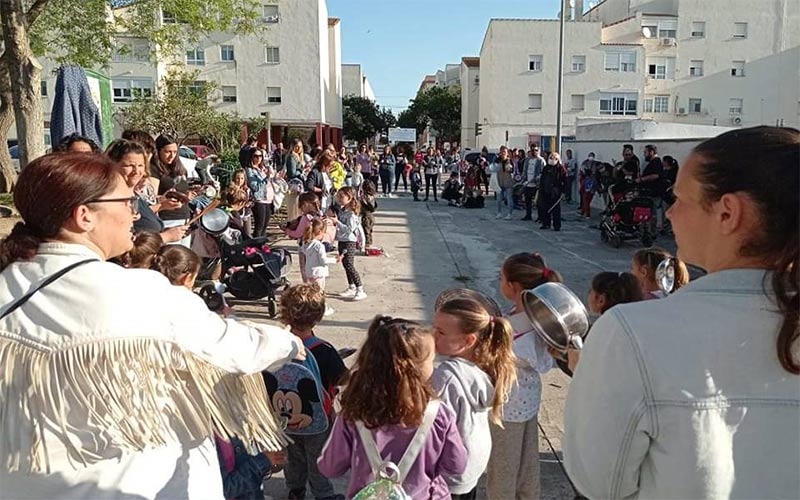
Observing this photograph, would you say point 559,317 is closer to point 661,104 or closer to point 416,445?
point 416,445

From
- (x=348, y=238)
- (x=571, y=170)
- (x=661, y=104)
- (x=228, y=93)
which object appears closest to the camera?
(x=348, y=238)

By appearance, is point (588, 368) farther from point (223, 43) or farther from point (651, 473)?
point (223, 43)

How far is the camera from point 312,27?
38.7 metres

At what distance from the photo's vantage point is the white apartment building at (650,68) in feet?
146

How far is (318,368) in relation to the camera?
2871mm

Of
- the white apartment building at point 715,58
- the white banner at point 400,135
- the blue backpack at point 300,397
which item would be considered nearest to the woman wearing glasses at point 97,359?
the blue backpack at point 300,397

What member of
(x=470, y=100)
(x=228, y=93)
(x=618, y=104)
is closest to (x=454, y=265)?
(x=228, y=93)

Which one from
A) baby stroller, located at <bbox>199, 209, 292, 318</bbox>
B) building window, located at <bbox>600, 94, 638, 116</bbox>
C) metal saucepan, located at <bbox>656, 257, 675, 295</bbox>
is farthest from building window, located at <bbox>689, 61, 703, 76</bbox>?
metal saucepan, located at <bbox>656, 257, 675, 295</bbox>

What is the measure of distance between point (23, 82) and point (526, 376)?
1048 cm

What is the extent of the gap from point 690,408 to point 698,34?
5427 cm

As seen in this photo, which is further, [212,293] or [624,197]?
[624,197]

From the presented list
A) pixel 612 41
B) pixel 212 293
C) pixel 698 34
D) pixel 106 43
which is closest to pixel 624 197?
pixel 212 293

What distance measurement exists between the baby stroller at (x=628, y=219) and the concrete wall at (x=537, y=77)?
3457 centimetres

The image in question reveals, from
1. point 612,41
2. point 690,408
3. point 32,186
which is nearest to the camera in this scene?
point 690,408
